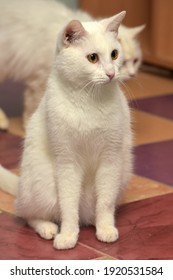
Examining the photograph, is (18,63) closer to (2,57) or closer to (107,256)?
(2,57)

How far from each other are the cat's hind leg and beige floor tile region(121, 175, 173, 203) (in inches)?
13.2

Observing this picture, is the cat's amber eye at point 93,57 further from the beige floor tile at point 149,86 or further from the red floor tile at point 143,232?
the beige floor tile at point 149,86

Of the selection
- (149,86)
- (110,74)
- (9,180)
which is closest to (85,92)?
(110,74)

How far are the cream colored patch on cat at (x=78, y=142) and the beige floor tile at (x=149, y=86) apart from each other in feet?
5.45

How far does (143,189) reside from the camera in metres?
2.29

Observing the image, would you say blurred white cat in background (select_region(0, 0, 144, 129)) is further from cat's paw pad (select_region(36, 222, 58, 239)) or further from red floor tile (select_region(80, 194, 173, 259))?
cat's paw pad (select_region(36, 222, 58, 239))

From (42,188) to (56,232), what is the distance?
13 centimetres

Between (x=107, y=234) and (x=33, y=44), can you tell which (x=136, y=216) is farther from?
(x=33, y=44)

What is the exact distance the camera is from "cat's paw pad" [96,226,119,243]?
1832 millimetres

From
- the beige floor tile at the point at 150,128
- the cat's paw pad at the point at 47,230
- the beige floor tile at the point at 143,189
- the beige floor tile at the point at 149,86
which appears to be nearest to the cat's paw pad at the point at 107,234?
the cat's paw pad at the point at 47,230

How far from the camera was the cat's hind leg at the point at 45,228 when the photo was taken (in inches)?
73.4

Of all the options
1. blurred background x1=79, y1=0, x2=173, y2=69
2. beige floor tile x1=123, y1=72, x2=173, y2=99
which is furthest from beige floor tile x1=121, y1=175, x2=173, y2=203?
blurred background x1=79, y1=0, x2=173, y2=69

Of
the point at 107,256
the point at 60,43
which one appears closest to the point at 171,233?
the point at 107,256

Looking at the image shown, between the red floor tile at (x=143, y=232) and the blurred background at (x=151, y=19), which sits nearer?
the red floor tile at (x=143, y=232)
